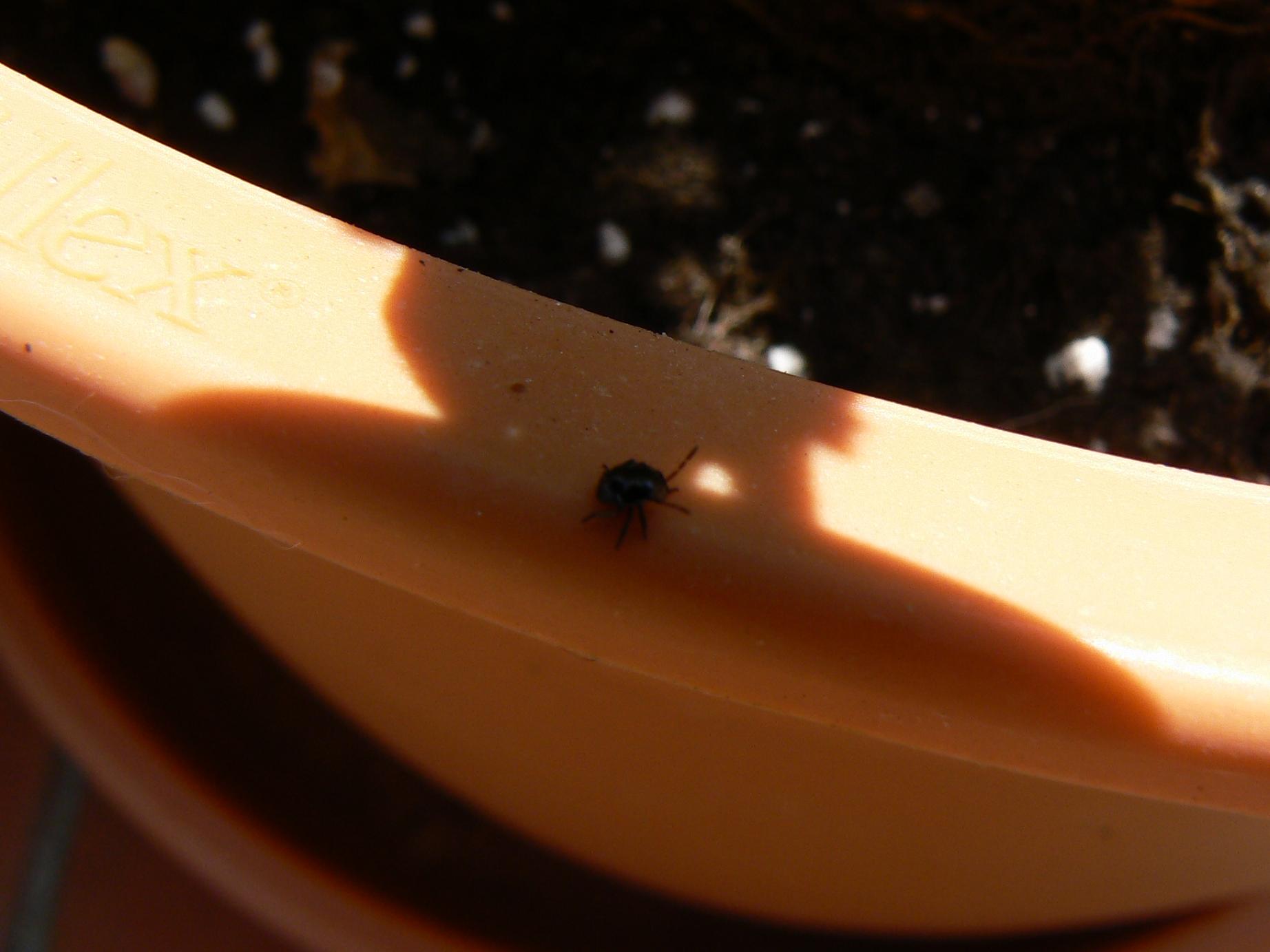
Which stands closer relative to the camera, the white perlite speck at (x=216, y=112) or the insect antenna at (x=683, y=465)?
the insect antenna at (x=683, y=465)

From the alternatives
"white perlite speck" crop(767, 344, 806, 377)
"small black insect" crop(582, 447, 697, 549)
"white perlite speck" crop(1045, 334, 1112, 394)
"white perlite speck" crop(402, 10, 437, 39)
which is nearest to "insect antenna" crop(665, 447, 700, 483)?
"small black insect" crop(582, 447, 697, 549)

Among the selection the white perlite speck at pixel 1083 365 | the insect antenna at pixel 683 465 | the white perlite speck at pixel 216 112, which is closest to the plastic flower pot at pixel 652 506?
the insect antenna at pixel 683 465

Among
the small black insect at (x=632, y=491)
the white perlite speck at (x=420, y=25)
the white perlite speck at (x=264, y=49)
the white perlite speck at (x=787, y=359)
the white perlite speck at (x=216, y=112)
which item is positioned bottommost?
the small black insect at (x=632, y=491)

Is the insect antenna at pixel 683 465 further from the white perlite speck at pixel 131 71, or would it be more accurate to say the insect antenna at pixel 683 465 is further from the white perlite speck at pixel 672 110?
the white perlite speck at pixel 131 71

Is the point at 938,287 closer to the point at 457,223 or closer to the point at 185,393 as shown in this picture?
the point at 457,223

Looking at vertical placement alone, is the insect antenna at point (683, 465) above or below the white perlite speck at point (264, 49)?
below

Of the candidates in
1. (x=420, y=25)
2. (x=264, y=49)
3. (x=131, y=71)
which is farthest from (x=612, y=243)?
(x=131, y=71)

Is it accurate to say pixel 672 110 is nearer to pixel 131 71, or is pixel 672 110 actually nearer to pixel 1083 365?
pixel 1083 365

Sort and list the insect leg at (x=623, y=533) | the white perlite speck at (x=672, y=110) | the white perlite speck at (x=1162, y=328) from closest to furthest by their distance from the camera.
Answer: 1. the insect leg at (x=623, y=533)
2. the white perlite speck at (x=1162, y=328)
3. the white perlite speck at (x=672, y=110)
